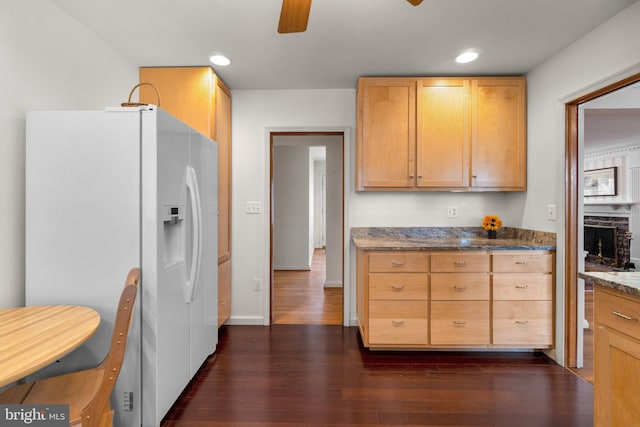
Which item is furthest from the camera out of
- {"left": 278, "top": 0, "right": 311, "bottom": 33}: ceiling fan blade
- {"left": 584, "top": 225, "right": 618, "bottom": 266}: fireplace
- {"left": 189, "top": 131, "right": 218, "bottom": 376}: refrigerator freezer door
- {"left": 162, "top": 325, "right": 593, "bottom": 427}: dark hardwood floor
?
{"left": 584, "top": 225, "right": 618, "bottom": 266}: fireplace

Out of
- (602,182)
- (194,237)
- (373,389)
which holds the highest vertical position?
(602,182)

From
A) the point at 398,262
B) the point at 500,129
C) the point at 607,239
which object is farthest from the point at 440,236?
the point at 607,239

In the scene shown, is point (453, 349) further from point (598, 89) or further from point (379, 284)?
point (598, 89)

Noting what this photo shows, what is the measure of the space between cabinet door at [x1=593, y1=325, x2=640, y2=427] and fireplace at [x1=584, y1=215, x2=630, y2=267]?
6388mm

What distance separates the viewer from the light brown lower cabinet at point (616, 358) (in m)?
1.26

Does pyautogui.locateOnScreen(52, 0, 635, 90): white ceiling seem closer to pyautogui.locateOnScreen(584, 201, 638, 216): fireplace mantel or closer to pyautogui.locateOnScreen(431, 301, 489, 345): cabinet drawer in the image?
pyautogui.locateOnScreen(431, 301, 489, 345): cabinet drawer

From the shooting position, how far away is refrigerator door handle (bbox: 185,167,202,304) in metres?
2.01

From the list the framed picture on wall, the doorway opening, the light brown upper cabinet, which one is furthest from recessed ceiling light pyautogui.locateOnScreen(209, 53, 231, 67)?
the framed picture on wall

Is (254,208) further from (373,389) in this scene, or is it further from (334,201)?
(373,389)

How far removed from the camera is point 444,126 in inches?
114

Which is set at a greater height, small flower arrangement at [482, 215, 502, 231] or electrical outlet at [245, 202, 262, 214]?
electrical outlet at [245, 202, 262, 214]

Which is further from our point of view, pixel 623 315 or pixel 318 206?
pixel 318 206

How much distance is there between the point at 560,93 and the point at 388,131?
1.33 meters

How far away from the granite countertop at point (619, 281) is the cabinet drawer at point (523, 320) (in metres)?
1.09
